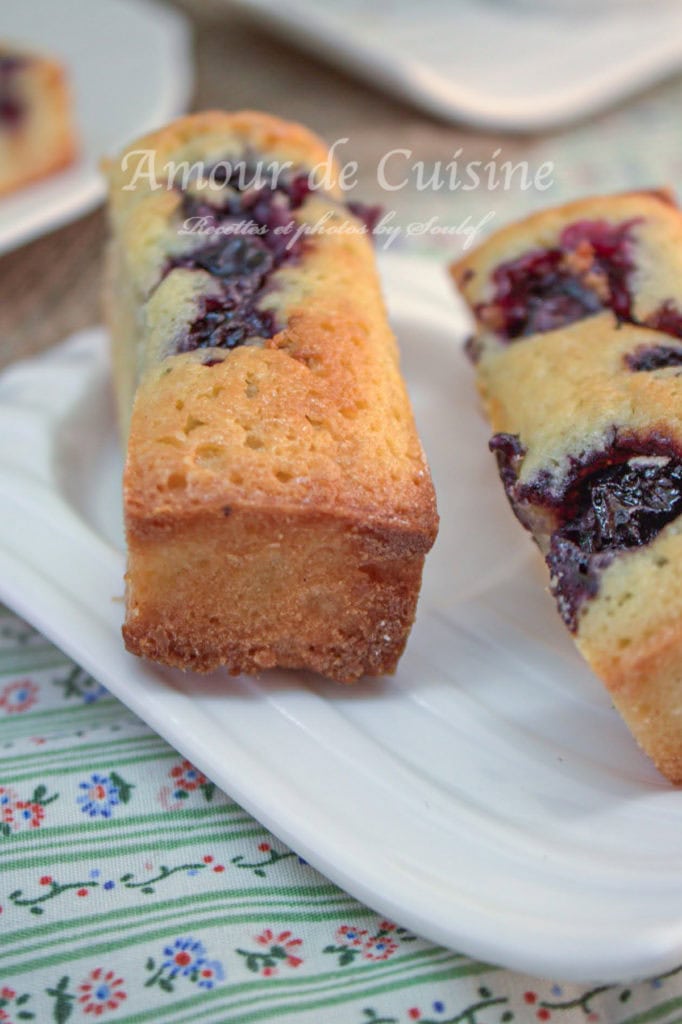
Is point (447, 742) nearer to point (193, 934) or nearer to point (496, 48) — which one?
point (193, 934)

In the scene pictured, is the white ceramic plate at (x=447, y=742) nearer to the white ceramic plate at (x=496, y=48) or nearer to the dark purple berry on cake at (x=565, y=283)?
the dark purple berry on cake at (x=565, y=283)

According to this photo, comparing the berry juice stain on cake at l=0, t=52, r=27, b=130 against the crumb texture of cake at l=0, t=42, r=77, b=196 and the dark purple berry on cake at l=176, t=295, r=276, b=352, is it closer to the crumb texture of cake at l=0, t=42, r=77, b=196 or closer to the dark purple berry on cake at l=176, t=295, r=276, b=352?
the crumb texture of cake at l=0, t=42, r=77, b=196

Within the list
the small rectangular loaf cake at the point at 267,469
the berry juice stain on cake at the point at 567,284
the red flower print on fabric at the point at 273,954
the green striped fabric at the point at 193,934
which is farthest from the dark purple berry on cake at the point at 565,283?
the red flower print on fabric at the point at 273,954

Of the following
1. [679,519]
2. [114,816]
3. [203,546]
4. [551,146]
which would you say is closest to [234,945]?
[114,816]

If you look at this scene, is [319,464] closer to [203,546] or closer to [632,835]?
[203,546]

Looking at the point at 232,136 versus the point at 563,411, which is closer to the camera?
the point at 563,411

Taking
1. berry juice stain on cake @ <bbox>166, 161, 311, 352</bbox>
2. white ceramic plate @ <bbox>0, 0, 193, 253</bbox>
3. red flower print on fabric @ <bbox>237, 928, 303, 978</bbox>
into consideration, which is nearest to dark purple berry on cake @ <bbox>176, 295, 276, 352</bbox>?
berry juice stain on cake @ <bbox>166, 161, 311, 352</bbox>
